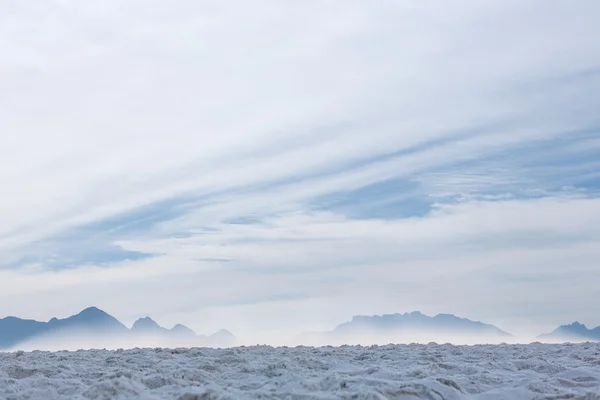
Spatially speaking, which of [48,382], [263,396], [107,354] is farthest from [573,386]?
[107,354]

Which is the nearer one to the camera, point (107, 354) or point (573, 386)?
point (573, 386)

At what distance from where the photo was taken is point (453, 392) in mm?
5969

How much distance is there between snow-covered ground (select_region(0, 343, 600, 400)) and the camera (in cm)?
592

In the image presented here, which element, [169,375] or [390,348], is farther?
[390,348]

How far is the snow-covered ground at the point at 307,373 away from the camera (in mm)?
5918

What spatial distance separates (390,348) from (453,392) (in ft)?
15.3

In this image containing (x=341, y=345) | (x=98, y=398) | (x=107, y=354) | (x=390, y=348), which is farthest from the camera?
(x=341, y=345)

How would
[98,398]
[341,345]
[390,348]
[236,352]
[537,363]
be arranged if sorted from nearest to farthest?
[98,398]
[537,363]
[236,352]
[390,348]
[341,345]

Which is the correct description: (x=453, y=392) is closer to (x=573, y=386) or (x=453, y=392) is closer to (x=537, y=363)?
(x=573, y=386)

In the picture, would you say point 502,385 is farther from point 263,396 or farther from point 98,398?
point 98,398

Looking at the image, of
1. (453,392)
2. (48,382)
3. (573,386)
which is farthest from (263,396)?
(573,386)

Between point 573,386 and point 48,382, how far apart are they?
516cm

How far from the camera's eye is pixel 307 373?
7191mm

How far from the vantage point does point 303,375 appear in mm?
6902
